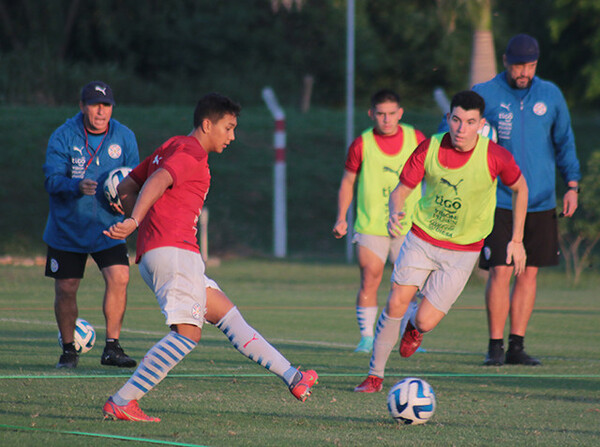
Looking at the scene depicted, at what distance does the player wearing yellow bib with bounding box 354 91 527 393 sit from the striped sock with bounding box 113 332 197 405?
70.1 inches

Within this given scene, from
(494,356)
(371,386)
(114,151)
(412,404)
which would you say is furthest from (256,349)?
(494,356)

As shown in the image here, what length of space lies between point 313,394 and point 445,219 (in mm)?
1546

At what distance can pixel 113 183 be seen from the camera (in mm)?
8055

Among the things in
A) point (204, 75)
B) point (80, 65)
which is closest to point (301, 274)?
point (80, 65)

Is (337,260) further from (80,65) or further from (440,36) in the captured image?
(440,36)

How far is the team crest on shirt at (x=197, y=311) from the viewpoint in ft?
20.0

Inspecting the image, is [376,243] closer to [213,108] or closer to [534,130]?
[534,130]

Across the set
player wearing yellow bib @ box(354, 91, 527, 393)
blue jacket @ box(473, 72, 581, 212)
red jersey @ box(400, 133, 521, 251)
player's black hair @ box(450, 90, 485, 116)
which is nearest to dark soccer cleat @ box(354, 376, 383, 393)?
player wearing yellow bib @ box(354, 91, 527, 393)

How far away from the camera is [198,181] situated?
244 inches

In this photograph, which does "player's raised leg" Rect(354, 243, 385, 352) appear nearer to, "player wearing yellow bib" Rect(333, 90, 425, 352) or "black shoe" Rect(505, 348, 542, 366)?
"player wearing yellow bib" Rect(333, 90, 425, 352)

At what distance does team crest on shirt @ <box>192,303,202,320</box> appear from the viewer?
610cm

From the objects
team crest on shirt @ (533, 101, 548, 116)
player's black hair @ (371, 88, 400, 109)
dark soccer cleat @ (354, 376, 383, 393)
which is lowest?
dark soccer cleat @ (354, 376, 383, 393)

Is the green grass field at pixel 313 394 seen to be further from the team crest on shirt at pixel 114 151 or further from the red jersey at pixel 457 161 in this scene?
the team crest on shirt at pixel 114 151

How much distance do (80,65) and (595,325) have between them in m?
25.3
